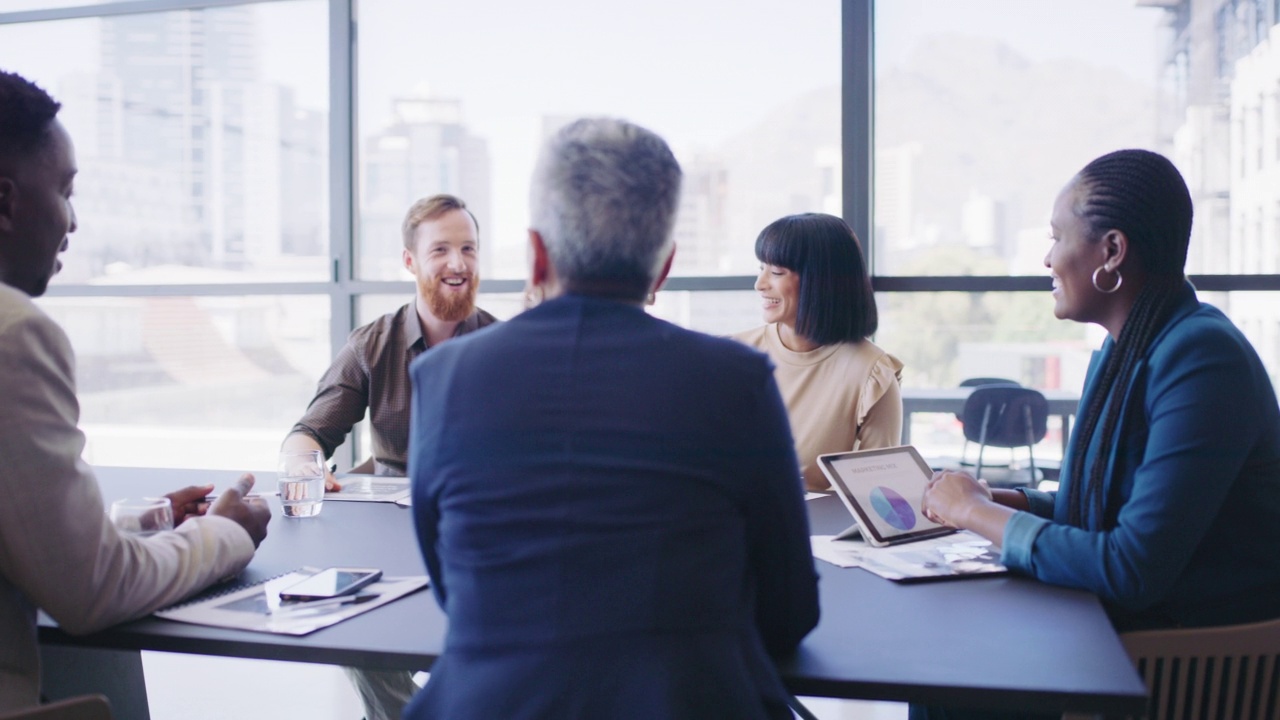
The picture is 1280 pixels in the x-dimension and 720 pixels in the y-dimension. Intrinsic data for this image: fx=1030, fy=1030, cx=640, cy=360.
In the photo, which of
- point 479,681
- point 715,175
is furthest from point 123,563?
point 715,175

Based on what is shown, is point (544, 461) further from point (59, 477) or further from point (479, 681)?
point (59, 477)

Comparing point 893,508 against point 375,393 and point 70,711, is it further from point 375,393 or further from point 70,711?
point 375,393

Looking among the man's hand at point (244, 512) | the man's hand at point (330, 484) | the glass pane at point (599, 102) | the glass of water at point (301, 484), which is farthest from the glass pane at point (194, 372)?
the man's hand at point (244, 512)

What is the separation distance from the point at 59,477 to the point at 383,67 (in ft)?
12.3

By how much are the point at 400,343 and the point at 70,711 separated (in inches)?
68.0

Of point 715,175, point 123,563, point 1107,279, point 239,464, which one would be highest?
point 715,175

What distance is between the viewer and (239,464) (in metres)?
5.02

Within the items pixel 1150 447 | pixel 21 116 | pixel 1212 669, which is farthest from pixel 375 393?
pixel 1212 669

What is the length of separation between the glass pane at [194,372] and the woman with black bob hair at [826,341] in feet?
8.67

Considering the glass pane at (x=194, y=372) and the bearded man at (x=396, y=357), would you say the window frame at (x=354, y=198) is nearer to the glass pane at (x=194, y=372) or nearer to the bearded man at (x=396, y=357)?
the glass pane at (x=194, y=372)

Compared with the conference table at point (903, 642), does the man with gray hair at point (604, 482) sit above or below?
above

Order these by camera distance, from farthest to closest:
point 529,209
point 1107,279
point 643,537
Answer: point 1107,279
point 529,209
point 643,537

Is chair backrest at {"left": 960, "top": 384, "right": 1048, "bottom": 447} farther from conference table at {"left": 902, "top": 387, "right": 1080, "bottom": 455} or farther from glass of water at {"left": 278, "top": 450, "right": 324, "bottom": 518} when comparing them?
glass of water at {"left": 278, "top": 450, "right": 324, "bottom": 518}

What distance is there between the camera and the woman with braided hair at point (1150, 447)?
4.67 feet
